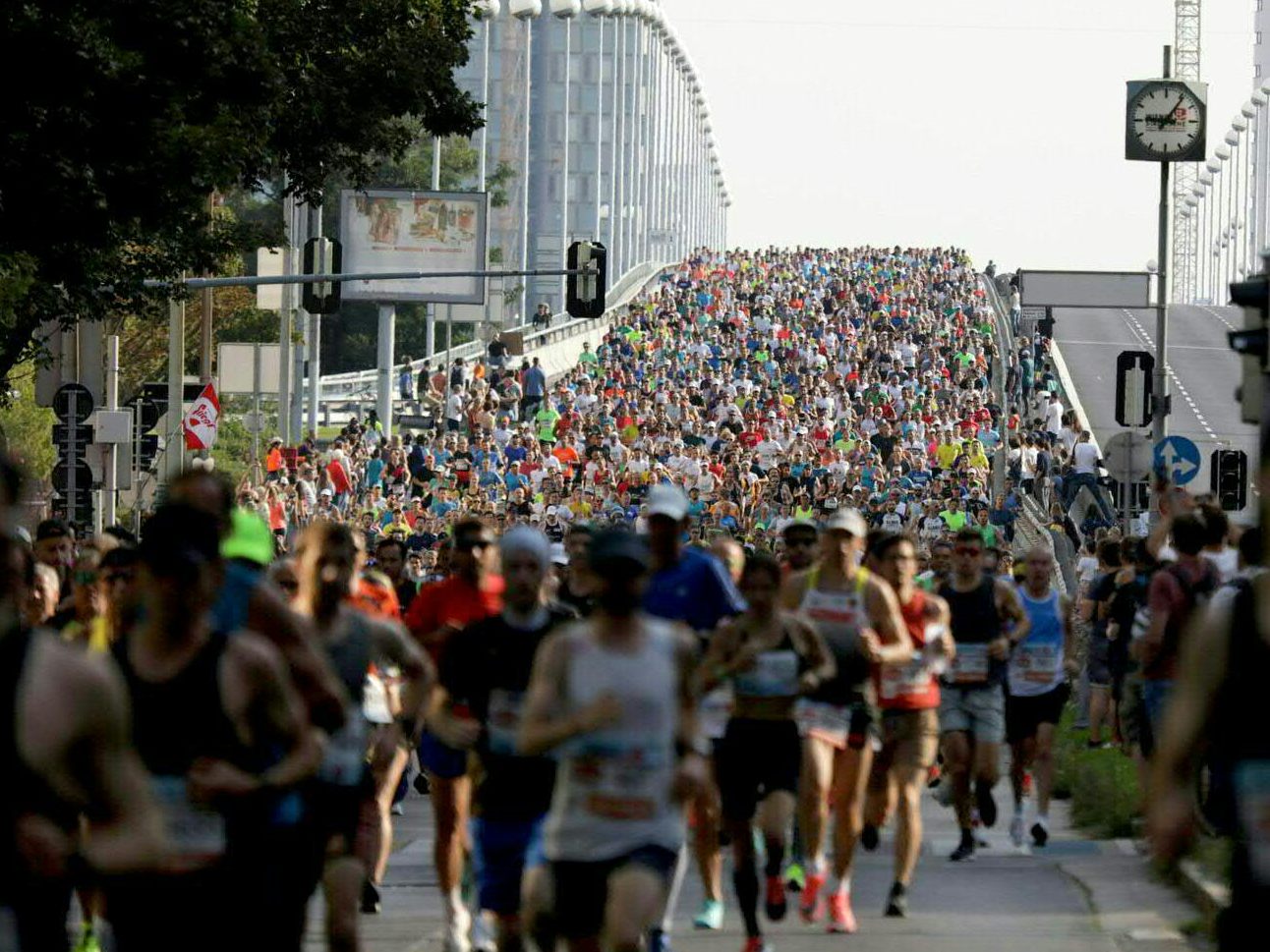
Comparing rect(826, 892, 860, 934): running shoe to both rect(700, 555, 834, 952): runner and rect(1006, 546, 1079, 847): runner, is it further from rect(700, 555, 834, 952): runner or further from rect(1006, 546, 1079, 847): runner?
rect(1006, 546, 1079, 847): runner

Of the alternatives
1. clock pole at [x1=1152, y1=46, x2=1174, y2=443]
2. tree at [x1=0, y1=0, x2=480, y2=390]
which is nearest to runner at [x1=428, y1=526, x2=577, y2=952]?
tree at [x1=0, y1=0, x2=480, y2=390]

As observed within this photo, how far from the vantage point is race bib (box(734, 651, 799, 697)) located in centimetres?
1194

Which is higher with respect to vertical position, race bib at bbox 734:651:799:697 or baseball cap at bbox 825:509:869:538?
baseball cap at bbox 825:509:869:538

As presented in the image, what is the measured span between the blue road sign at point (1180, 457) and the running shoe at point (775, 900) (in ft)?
56.5

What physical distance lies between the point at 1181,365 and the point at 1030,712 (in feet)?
203

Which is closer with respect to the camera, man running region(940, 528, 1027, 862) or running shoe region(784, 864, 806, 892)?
running shoe region(784, 864, 806, 892)

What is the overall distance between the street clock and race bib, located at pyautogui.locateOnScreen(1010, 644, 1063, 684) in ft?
59.1

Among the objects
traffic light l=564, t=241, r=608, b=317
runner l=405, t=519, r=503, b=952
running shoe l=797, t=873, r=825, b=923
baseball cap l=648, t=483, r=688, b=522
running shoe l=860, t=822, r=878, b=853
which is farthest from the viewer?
traffic light l=564, t=241, r=608, b=317

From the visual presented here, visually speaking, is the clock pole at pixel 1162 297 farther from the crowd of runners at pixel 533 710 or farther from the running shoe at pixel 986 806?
the running shoe at pixel 986 806

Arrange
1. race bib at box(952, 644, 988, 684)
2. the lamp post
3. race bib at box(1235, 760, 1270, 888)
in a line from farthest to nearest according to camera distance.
Result: the lamp post < race bib at box(952, 644, 988, 684) < race bib at box(1235, 760, 1270, 888)

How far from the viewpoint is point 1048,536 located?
39156 mm

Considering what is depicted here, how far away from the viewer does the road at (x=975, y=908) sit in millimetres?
12586

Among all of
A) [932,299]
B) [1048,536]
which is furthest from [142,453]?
[932,299]

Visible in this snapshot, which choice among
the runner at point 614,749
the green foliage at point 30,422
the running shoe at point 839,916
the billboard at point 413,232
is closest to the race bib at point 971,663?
the running shoe at point 839,916
